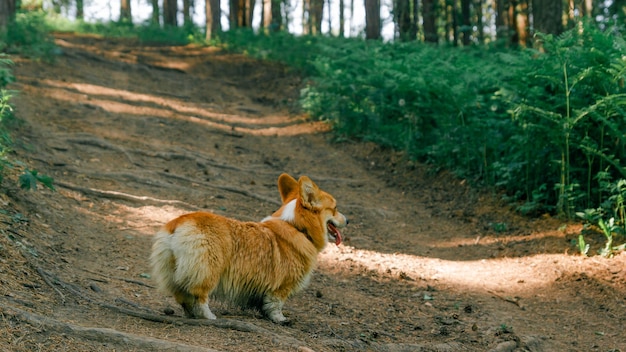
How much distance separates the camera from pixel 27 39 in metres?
18.0

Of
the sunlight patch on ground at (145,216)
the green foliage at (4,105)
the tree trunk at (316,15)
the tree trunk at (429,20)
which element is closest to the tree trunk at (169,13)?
the tree trunk at (316,15)

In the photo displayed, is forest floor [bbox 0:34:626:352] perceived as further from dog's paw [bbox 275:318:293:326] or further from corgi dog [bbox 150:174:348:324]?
corgi dog [bbox 150:174:348:324]

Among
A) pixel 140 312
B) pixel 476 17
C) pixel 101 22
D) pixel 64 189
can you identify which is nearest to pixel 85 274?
pixel 140 312

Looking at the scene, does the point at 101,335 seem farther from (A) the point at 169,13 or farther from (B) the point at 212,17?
(A) the point at 169,13

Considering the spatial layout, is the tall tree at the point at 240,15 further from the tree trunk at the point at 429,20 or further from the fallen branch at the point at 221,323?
the fallen branch at the point at 221,323

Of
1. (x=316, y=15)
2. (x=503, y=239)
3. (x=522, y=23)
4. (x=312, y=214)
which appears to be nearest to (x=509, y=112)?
(x=503, y=239)

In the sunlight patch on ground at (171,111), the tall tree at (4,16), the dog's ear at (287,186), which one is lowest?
the dog's ear at (287,186)

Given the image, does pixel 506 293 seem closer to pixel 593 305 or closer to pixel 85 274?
pixel 593 305

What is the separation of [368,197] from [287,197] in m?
5.95

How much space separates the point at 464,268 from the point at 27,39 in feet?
46.6

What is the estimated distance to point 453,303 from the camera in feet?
25.0

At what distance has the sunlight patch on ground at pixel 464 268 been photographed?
8.32 metres

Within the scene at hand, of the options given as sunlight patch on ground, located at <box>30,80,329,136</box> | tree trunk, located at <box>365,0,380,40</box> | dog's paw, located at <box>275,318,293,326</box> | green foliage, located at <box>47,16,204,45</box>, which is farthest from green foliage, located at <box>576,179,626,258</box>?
green foliage, located at <box>47,16,204,45</box>

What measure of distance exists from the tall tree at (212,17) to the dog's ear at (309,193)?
21891 mm
